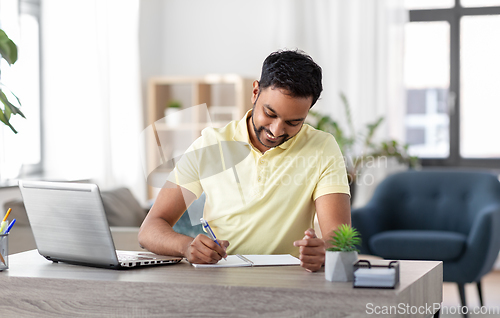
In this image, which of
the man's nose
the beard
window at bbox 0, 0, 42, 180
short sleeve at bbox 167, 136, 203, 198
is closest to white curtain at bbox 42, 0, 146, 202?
window at bbox 0, 0, 42, 180

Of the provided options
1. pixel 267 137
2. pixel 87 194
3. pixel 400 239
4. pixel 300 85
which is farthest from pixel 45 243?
pixel 400 239

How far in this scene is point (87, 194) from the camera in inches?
49.8

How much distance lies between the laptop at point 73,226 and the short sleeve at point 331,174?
1.43 ft

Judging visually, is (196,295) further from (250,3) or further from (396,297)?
(250,3)

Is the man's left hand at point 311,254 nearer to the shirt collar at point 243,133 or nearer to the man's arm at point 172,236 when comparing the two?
the man's arm at point 172,236

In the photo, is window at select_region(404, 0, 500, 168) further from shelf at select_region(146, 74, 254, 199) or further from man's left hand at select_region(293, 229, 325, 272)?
man's left hand at select_region(293, 229, 325, 272)

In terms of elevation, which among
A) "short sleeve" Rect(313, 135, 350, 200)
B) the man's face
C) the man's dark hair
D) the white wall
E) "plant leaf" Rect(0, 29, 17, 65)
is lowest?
"short sleeve" Rect(313, 135, 350, 200)

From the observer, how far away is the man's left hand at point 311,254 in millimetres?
1258

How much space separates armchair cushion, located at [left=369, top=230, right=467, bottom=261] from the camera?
3287mm

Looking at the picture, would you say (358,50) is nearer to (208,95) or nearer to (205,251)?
(208,95)

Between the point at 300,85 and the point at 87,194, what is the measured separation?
58 cm

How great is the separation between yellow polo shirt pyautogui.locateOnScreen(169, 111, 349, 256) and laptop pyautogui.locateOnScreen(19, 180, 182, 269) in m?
0.27

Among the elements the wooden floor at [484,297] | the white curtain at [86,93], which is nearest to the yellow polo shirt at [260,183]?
the wooden floor at [484,297]

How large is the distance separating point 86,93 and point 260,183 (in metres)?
2.92
